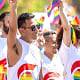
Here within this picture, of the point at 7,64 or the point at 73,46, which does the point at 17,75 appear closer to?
the point at 7,64

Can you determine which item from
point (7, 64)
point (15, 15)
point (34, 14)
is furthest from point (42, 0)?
point (7, 64)

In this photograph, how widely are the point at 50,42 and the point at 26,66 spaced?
33cm

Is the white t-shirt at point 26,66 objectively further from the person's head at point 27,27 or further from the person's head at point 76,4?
the person's head at point 76,4

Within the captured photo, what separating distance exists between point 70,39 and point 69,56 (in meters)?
0.16

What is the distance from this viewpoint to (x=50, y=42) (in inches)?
157

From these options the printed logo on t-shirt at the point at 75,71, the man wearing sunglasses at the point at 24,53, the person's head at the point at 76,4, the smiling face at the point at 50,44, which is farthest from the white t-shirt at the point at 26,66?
the person's head at the point at 76,4

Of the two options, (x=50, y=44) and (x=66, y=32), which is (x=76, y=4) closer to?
(x=66, y=32)

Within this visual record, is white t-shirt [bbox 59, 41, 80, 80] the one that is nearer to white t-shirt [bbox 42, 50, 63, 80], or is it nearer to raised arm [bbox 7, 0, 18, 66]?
white t-shirt [bbox 42, 50, 63, 80]

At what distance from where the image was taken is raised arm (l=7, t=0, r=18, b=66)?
3668 millimetres

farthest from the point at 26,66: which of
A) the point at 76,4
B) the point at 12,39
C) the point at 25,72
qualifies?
the point at 76,4

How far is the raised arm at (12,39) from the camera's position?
12.0ft

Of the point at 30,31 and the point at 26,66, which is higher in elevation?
the point at 30,31

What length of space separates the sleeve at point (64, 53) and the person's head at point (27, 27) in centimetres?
28

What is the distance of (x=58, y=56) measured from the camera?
3.99m
